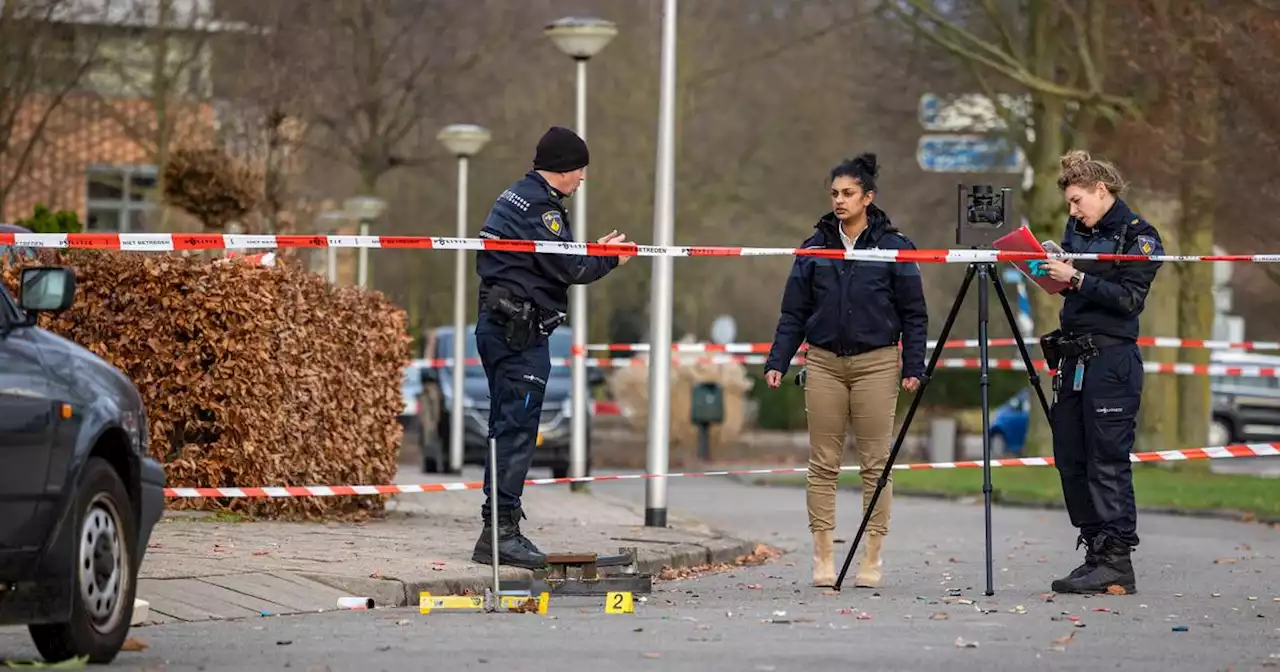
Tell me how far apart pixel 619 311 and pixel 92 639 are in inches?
1934

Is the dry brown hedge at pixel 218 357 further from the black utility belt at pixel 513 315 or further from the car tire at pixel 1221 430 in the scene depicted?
the car tire at pixel 1221 430

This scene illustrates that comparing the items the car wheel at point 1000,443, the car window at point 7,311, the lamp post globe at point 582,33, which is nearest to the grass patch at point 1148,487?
the lamp post globe at point 582,33

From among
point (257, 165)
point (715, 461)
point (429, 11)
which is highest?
point (429, 11)

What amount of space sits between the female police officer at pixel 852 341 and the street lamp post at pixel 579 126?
31.9 ft

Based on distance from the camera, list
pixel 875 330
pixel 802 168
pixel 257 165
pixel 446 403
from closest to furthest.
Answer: pixel 875 330
pixel 257 165
pixel 446 403
pixel 802 168

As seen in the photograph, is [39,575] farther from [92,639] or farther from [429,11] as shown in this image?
[429,11]

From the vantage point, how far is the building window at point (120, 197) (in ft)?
128

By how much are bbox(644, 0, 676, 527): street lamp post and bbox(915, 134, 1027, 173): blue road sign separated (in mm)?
13867

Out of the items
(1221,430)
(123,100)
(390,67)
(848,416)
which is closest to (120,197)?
(123,100)

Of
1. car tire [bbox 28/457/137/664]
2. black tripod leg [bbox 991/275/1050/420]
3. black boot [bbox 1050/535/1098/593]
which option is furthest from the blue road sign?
car tire [bbox 28/457/137/664]

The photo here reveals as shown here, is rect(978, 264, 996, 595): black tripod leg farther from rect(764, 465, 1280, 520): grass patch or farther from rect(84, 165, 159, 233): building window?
rect(84, 165, 159, 233): building window

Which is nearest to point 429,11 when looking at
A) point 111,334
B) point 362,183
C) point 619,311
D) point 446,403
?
point 362,183

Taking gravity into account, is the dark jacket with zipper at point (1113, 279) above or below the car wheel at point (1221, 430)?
above

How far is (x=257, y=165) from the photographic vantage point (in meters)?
25.4
